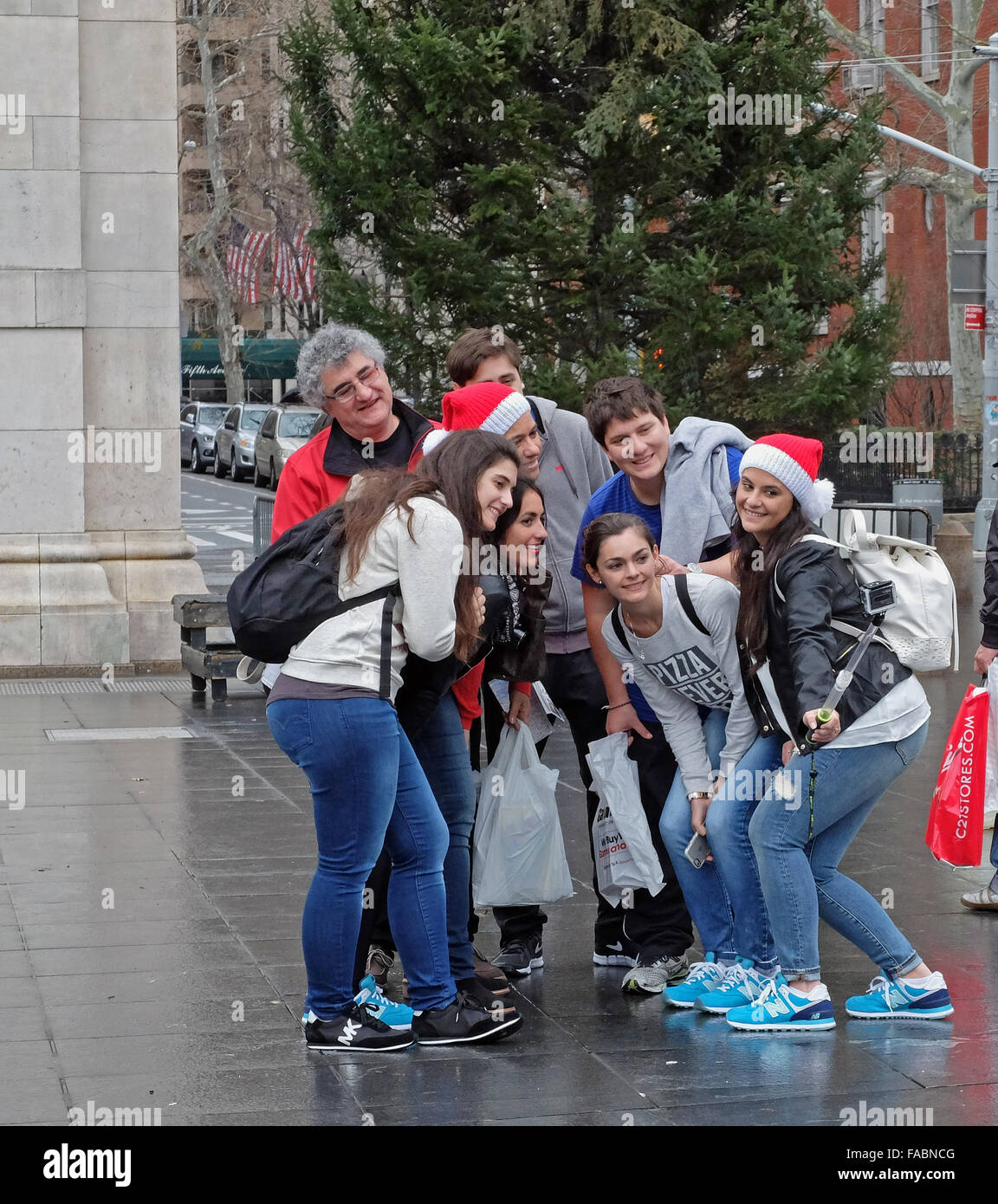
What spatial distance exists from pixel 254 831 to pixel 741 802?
10.1 ft

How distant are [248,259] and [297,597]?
4073 centimetres

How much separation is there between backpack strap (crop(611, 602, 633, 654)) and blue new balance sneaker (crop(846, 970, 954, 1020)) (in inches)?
48.0

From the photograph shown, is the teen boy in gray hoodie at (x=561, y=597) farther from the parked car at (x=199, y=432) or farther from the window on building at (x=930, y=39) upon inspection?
the parked car at (x=199, y=432)

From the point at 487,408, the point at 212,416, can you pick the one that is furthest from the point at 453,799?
the point at 212,416

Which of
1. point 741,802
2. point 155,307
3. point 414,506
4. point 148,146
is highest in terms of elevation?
point 148,146

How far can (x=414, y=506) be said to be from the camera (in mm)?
4559

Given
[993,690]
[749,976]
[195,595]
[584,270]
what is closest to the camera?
[749,976]

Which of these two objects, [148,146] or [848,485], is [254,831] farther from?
[848,485]

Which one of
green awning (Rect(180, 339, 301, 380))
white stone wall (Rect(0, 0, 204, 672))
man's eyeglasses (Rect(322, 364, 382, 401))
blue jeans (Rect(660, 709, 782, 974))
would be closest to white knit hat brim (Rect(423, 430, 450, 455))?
man's eyeglasses (Rect(322, 364, 382, 401))

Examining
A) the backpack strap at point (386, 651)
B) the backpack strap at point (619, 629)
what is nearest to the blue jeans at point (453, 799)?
the backpack strap at point (386, 651)

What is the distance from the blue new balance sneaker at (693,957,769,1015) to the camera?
17.0 ft

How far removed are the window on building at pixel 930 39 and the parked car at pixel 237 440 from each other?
16.5m

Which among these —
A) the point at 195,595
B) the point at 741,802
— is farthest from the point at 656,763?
the point at 195,595

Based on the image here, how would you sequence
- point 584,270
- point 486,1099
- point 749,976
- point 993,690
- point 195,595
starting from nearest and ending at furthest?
point 486,1099, point 749,976, point 993,690, point 195,595, point 584,270
